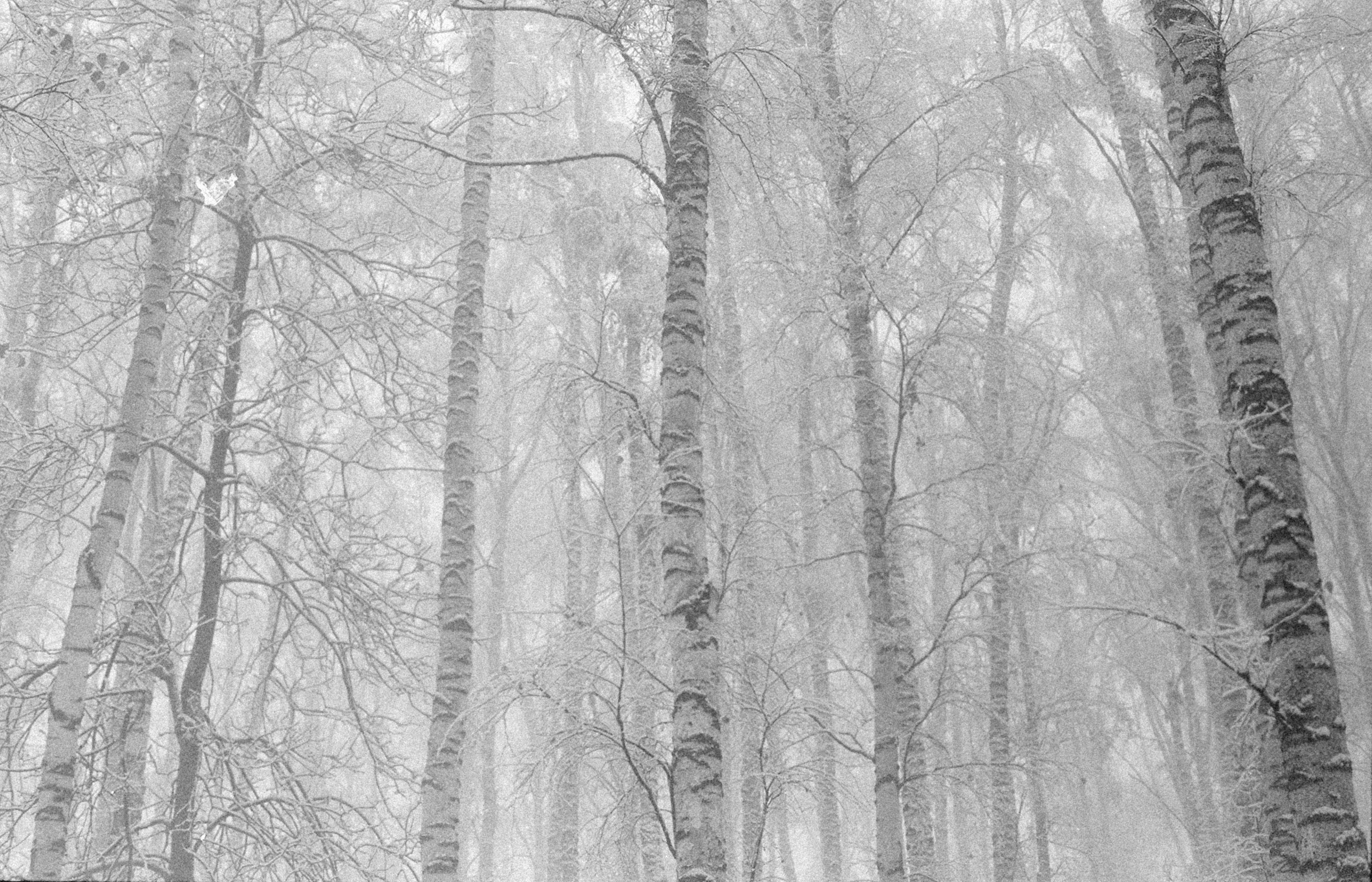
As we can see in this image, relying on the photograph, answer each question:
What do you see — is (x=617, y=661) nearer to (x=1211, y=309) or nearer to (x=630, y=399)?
(x=630, y=399)

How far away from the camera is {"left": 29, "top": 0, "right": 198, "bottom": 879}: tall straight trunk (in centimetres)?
431

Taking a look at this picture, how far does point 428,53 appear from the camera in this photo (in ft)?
23.0

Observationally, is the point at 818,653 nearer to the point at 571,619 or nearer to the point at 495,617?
the point at 571,619

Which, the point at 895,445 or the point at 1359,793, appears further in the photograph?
the point at 1359,793

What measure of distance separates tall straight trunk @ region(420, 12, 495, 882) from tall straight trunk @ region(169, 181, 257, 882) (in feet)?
4.20

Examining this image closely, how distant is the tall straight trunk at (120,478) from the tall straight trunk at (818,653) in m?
3.39

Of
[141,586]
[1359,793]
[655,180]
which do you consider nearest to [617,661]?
[655,180]

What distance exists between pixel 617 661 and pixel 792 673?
311 cm

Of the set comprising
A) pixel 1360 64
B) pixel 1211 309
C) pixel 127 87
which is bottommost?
pixel 1211 309

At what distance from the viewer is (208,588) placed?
18.6 ft

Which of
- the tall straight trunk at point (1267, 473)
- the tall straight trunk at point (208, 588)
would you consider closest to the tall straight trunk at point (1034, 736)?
the tall straight trunk at point (1267, 473)

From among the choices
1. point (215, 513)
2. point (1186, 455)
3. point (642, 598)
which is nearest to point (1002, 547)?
point (1186, 455)

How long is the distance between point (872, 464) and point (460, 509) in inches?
106

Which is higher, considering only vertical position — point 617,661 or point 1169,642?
point 1169,642
